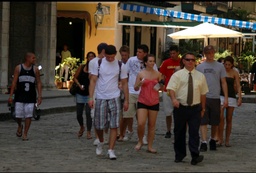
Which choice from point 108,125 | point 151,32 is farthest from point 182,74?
point 151,32

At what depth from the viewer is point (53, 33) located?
31359mm

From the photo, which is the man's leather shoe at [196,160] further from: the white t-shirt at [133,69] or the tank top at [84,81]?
the tank top at [84,81]

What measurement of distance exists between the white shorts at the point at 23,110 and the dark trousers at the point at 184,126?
12.8ft

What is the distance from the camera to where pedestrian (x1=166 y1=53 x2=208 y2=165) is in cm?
1289

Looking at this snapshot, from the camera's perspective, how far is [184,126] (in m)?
13.0

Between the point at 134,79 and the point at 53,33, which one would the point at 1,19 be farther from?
the point at 134,79

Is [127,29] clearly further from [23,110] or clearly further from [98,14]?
[23,110]

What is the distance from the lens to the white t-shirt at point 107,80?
13.3 m

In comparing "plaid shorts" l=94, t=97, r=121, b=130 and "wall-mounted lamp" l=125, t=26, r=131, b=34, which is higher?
"wall-mounted lamp" l=125, t=26, r=131, b=34

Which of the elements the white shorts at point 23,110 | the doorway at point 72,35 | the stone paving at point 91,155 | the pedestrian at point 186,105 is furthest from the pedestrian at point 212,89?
the doorway at point 72,35

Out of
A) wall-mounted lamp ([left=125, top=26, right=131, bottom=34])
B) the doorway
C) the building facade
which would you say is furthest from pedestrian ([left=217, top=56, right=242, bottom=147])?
wall-mounted lamp ([left=125, top=26, right=131, bottom=34])

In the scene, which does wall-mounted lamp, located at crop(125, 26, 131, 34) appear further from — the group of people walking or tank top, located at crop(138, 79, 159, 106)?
tank top, located at crop(138, 79, 159, 106)

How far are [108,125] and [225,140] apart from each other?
337cm

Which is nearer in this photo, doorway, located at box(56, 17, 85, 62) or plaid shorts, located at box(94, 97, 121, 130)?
plaid shorts, located at box(94, 97, 121, 130)
